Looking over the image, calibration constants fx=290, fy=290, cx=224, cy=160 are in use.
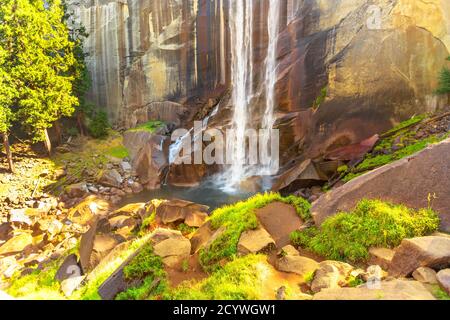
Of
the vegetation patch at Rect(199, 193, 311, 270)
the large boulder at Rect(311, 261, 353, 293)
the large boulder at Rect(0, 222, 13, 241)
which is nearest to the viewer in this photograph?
the large boulder at Rect(311, 261, 353, 293)

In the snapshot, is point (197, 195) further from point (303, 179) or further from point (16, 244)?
point (16, 244)

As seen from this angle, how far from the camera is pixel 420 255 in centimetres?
421

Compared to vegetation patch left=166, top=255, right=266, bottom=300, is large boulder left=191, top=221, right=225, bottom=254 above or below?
below

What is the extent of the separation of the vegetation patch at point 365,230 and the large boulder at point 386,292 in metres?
1.45

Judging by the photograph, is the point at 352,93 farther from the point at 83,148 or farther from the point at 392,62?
the point at 83,148

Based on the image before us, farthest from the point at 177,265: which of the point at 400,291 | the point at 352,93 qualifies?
the point at 352,93

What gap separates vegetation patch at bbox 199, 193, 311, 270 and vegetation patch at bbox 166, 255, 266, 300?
1.65ft

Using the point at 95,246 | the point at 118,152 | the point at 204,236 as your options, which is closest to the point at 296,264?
the point at 204,236

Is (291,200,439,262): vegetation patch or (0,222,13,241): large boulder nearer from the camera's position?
(291,200,439,262): vegetation patch

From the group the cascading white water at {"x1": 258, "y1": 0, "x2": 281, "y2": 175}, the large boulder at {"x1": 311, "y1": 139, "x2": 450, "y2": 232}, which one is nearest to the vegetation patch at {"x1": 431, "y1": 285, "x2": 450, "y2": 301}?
the large boulder at {"x1": 311, "y1": 139, "x2": 450, "y2": 232}

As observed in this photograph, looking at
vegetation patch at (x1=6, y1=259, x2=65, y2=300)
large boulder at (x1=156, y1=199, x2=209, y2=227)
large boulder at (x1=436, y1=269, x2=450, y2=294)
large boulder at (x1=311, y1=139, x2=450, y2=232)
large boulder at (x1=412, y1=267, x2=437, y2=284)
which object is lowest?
vegetation patch at (x1=6, y1=259, x2=65, y2=300)

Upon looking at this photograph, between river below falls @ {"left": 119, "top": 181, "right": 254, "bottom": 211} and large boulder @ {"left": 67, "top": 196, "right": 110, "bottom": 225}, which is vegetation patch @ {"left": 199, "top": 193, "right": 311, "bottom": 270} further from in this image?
large boulder @ {"left": 67, "top": 196, "right": 110, "bottom": 225}

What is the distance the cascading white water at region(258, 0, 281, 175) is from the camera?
17719mm

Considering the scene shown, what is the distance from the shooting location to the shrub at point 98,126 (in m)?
24.1
